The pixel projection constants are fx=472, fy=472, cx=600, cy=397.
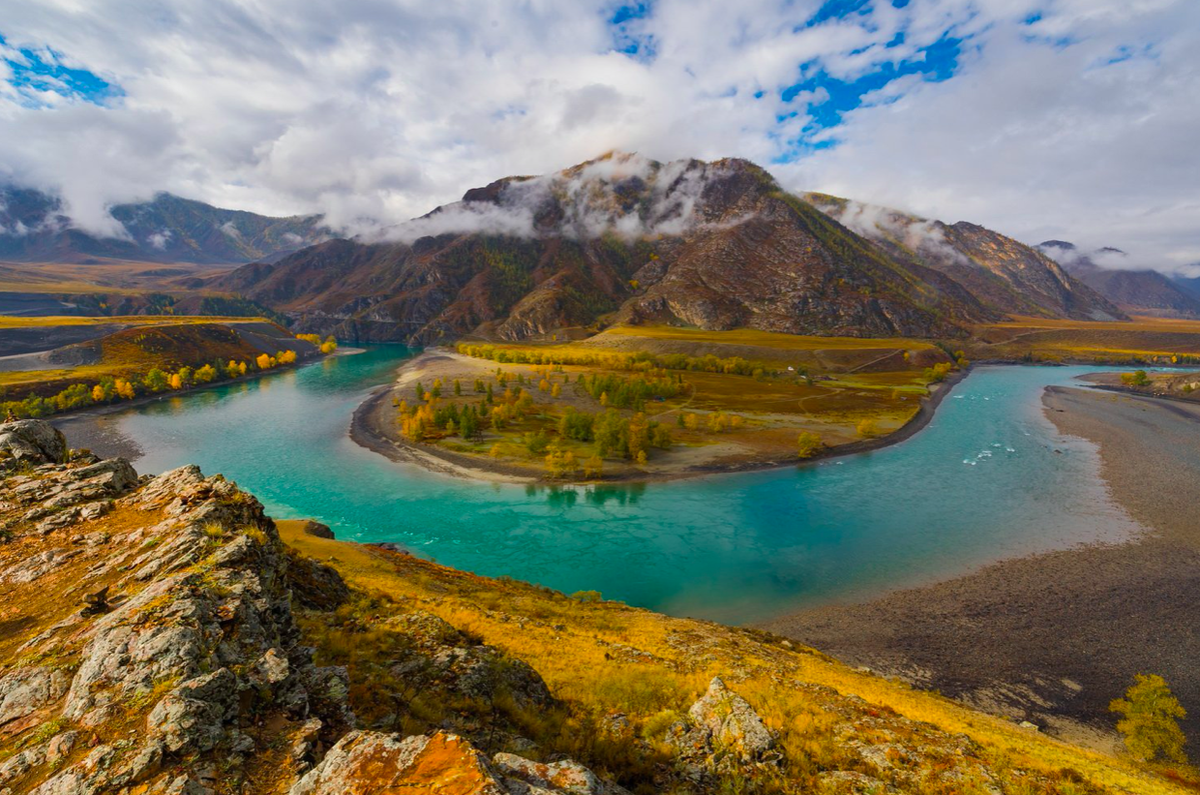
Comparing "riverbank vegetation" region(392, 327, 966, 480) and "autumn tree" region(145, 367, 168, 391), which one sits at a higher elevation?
"autumn tree" region(145, 367, 168, 391)

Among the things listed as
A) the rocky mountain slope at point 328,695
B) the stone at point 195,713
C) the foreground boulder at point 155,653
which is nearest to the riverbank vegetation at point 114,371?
the foreground boulder at point 155,653

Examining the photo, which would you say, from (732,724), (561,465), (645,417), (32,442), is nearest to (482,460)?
(561,465)

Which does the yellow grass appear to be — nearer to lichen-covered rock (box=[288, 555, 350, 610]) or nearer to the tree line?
lichen-covered rock (box=[288, 555, 350, 610])

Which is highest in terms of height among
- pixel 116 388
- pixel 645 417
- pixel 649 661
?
pixel 116 388

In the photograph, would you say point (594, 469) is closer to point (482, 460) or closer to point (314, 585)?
point (482, 460)

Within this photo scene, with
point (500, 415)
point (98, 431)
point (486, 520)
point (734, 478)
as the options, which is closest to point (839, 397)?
point (734, 478)

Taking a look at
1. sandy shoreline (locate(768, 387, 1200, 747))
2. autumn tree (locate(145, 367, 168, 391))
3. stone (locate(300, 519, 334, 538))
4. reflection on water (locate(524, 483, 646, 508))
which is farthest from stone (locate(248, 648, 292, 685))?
autumn tree (locate(145, 367, 168, 391))

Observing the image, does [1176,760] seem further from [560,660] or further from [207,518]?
[207,518]

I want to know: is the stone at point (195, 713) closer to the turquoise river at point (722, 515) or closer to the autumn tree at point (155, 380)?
the turquoise river at point (722, 515)
